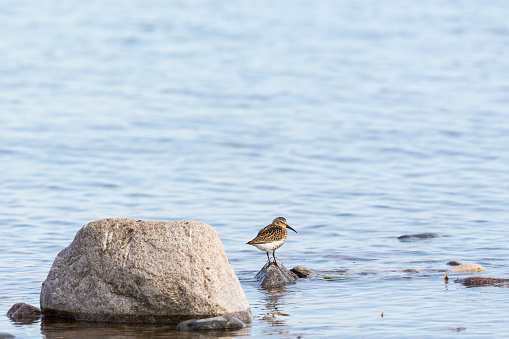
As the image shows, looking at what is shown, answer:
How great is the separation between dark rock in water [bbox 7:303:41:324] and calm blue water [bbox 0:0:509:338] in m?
0.30

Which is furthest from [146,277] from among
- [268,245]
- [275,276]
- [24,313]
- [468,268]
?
[468,268]

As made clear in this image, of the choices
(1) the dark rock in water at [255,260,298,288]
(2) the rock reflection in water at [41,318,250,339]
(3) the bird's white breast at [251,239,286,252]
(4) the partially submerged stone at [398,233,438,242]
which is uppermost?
(4) the partially submerged stone at [398,233,438,242]

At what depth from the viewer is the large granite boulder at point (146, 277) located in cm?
930

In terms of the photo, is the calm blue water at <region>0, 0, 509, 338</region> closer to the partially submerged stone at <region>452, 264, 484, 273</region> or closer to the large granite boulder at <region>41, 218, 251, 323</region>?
the partially submerged stone at <region>452, 264, 484, 273</region>

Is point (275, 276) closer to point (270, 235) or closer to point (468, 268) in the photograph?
point (270, 235)

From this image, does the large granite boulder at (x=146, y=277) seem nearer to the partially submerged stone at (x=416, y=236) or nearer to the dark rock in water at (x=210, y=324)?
the dark rock in water at (x=210, y=324)

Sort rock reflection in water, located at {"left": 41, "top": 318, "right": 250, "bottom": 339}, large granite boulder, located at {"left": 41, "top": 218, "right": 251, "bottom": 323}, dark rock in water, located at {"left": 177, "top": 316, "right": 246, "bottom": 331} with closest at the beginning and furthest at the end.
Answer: rock reflection in water, located at {"left": 41, "top": 318, "right": 250, "bottom": 339}
dark rock in water, located at {"left": 177, "top": 316, "right": 246, "bottom": 331}
large granite boulder, located at {"left": 41, "top": 218, "right": 251, "bottom": 323}

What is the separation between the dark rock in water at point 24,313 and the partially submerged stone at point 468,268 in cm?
638

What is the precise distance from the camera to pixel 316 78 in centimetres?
3847

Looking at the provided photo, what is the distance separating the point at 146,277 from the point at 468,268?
5.47 m

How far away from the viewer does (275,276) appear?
38.4 ft

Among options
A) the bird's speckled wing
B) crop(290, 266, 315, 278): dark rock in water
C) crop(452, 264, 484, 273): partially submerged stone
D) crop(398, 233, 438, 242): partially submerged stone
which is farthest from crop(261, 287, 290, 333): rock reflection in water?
crop(398, 233, 438, 242): partially submerged stone

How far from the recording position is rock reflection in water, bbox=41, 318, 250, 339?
29.0 feet

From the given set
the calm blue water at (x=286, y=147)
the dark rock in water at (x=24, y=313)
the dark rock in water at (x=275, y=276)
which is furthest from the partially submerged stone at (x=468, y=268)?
the dark rock in water at (x=24, y=313)
